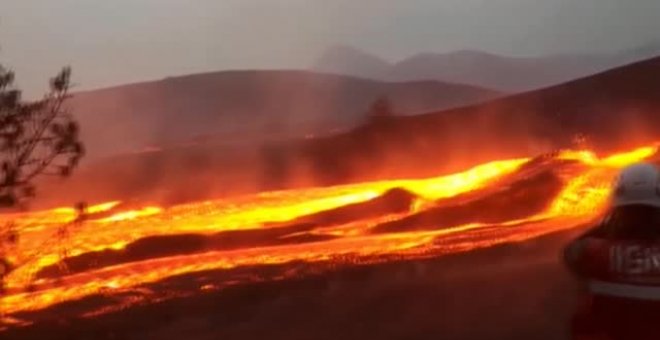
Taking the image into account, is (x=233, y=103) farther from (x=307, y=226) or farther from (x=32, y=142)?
(x=32, y=142)

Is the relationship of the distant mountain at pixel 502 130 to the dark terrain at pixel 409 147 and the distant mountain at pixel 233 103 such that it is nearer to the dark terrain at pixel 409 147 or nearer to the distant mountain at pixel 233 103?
the dark terrain at pixel 409 147

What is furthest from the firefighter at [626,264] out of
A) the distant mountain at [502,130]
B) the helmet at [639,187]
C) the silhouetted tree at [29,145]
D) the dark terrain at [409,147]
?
the distant mountain at [502,130]

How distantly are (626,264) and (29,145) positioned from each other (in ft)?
26.4

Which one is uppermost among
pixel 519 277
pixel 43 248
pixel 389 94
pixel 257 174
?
pixel 389 94

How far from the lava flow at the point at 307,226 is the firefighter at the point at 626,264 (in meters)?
7.82

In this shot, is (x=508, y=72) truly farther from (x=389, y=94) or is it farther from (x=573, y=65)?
(x=389, y=94)

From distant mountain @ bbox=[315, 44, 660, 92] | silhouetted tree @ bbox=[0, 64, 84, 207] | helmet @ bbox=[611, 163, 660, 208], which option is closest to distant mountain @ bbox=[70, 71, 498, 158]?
distant mountain @ bbox=[315, 44, 660, 92]

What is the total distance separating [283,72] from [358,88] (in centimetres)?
277

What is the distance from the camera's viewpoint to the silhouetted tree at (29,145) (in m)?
10.9

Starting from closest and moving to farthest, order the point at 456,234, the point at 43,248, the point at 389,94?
the point at 43,248 < the point at 456,234 < the point at 389,94

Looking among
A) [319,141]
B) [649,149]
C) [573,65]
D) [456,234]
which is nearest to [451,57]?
[573,65]

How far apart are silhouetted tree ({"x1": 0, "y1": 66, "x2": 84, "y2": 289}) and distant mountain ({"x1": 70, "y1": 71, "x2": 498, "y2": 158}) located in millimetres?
22453

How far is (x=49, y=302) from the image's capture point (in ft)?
42.0

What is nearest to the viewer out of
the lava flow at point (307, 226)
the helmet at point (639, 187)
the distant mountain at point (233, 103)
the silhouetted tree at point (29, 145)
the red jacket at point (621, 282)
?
the red jacket at point (621, 282)
